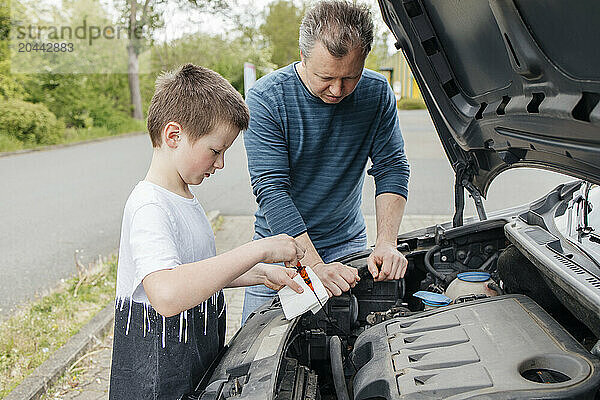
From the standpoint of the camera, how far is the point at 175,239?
5.48 feet

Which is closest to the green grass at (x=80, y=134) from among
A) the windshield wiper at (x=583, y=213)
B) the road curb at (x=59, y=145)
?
the road curb at (x=59, y=145)

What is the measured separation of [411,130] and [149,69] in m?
17.1

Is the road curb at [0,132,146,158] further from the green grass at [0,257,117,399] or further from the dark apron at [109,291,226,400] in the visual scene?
the dark apron at [109,291,226,400]

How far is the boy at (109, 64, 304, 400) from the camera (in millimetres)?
1605

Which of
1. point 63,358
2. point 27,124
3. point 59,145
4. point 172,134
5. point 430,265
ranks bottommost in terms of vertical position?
point 59,145

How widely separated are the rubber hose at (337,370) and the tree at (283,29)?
36.8 metres

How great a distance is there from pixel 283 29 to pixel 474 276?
4019 centimetres

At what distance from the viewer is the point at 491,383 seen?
4.30 ft

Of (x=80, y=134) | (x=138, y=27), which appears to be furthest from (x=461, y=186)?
(x=138, y=27)

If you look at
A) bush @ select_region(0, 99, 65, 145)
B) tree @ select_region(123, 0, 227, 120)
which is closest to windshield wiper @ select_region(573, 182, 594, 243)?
bush @ select_region(0, 99, 65, 145)

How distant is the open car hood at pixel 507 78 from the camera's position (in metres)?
1.26

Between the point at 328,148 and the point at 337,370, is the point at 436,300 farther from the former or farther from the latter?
the point at 328,148

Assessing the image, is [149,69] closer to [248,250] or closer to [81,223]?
[81,223]

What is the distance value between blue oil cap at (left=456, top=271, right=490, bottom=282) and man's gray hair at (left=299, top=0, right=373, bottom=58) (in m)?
0.96
